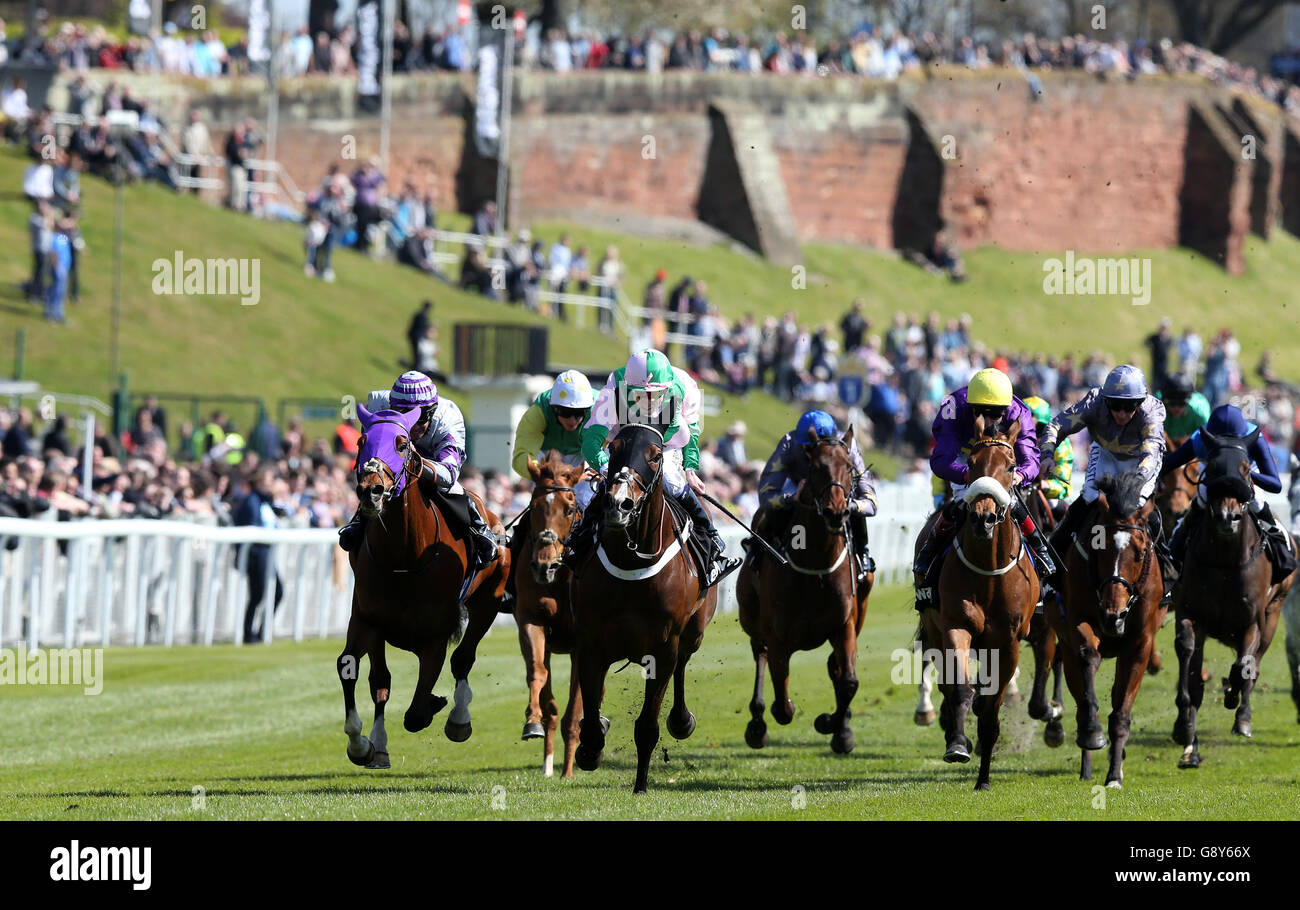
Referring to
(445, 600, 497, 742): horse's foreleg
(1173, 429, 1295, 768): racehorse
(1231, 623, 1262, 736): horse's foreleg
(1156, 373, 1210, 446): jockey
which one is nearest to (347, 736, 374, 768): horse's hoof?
(445, 600, 497, 742): horse's foreleg

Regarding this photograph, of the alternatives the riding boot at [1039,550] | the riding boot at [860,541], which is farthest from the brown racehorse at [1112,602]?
the riding boot at [860,541]

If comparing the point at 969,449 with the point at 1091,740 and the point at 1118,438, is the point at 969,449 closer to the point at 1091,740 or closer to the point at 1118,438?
the point at 1118,438

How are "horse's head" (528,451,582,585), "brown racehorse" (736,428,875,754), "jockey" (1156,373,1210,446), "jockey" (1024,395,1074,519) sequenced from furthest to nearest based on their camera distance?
"jockey" (1156,373,1210,446), "jockey" (1024,395,1074,519), "brown racehorse" (736,428,875,754), "horse's head" (528,451,582,585)

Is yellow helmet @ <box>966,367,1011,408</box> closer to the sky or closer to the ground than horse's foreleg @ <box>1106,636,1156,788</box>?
closer to the sky

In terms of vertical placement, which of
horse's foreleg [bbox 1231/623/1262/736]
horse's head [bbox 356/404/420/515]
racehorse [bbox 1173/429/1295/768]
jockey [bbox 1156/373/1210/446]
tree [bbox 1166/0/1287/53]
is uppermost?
tree [bbox 1166/0/1287/53]

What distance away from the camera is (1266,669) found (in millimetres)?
19781

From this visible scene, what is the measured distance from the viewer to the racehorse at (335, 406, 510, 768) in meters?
10.9

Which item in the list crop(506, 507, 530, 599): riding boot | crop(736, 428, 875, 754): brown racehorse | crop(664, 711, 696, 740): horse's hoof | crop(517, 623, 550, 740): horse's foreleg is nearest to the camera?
crop(664, 711, 696, 740): horse's hoof

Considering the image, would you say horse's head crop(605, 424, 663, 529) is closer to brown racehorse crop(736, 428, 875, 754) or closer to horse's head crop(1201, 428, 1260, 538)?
brown racehorse crop(736, 428, 875, 754)

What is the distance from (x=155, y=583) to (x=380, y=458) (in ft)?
31.3

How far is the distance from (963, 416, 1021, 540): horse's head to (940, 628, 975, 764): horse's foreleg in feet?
2.06

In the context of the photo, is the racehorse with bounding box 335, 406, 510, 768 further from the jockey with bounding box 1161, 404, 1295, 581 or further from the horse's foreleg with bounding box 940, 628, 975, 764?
the jockey with bounding box 1161, 404, 1295, 581

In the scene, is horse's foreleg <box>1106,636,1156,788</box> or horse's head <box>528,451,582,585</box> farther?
horse's foreleg <box>1106,636,1156,788</box>

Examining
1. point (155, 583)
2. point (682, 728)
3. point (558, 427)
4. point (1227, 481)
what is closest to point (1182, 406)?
point (1227, 481)
